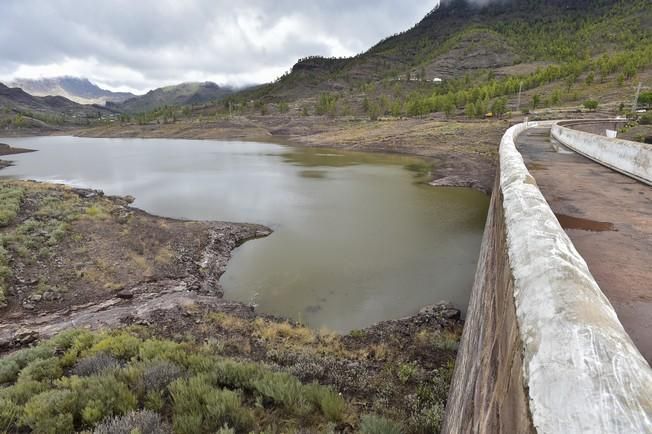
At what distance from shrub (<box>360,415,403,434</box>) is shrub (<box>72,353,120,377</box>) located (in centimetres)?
382

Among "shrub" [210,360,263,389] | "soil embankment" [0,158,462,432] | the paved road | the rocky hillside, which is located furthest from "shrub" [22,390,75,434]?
the rocky hillside

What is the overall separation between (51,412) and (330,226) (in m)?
14.3

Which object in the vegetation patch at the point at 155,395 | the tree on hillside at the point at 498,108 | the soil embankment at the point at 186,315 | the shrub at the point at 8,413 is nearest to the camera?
the vegetation patch at the point at 155,395

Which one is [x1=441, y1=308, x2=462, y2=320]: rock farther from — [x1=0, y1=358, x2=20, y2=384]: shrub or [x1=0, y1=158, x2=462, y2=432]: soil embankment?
[x1=0, y1=358, x2=20, y2=384]: shrub

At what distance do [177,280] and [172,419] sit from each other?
843 centimetres

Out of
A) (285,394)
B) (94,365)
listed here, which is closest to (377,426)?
(285,394)

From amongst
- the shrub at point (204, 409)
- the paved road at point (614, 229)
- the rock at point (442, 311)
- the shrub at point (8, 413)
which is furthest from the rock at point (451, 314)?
the shrub at point (8, 413)

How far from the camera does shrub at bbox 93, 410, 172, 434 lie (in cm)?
353

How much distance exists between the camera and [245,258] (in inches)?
560

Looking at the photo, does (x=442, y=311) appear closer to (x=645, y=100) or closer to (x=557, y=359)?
(x=557, y=359)

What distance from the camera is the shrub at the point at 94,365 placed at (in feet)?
17.0

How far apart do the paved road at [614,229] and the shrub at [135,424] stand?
14.1 ft

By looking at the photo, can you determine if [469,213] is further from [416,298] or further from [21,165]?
[21,165]

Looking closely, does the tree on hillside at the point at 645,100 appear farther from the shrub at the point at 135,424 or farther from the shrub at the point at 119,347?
the shrub at the point at 135,424
